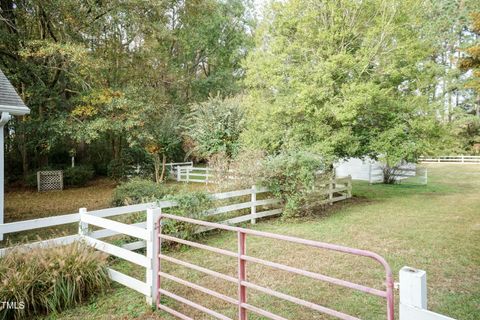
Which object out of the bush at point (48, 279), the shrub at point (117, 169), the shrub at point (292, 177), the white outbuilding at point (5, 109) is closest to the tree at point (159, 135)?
the shrub at point (117, 169)

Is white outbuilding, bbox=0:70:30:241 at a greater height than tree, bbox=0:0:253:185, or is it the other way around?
tree, bbox=0:0:253:185

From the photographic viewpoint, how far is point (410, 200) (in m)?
12.6

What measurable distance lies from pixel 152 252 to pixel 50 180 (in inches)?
580

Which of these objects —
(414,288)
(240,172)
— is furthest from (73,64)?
(414,288)

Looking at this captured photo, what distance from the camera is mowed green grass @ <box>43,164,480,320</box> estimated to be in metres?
4.25

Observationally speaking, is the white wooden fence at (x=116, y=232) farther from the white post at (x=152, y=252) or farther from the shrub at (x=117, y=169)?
the shrub at (x=117, y=169)

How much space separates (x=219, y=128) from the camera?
52.2ft

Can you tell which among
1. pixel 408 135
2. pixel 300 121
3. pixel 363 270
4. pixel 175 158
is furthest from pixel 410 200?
pixel 175 158

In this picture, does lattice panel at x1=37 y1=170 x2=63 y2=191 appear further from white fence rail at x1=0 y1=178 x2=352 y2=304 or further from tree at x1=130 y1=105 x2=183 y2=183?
white fence rail at x1=0 y1=178 x2=352 y2=304

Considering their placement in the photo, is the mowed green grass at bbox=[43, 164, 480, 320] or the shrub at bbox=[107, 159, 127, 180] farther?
the shrub at bbox=[107, 159, 127, 180]

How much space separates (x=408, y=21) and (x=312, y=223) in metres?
7.56

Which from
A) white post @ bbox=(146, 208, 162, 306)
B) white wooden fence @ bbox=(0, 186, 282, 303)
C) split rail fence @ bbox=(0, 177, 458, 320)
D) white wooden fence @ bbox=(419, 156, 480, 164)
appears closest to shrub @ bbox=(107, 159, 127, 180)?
white wooden fence @ bbox=(0, 186, 282, 303)

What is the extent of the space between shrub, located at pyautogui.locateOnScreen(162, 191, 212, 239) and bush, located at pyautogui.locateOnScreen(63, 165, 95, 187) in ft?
40.6

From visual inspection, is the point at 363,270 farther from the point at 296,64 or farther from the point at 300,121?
the point at 296,64
